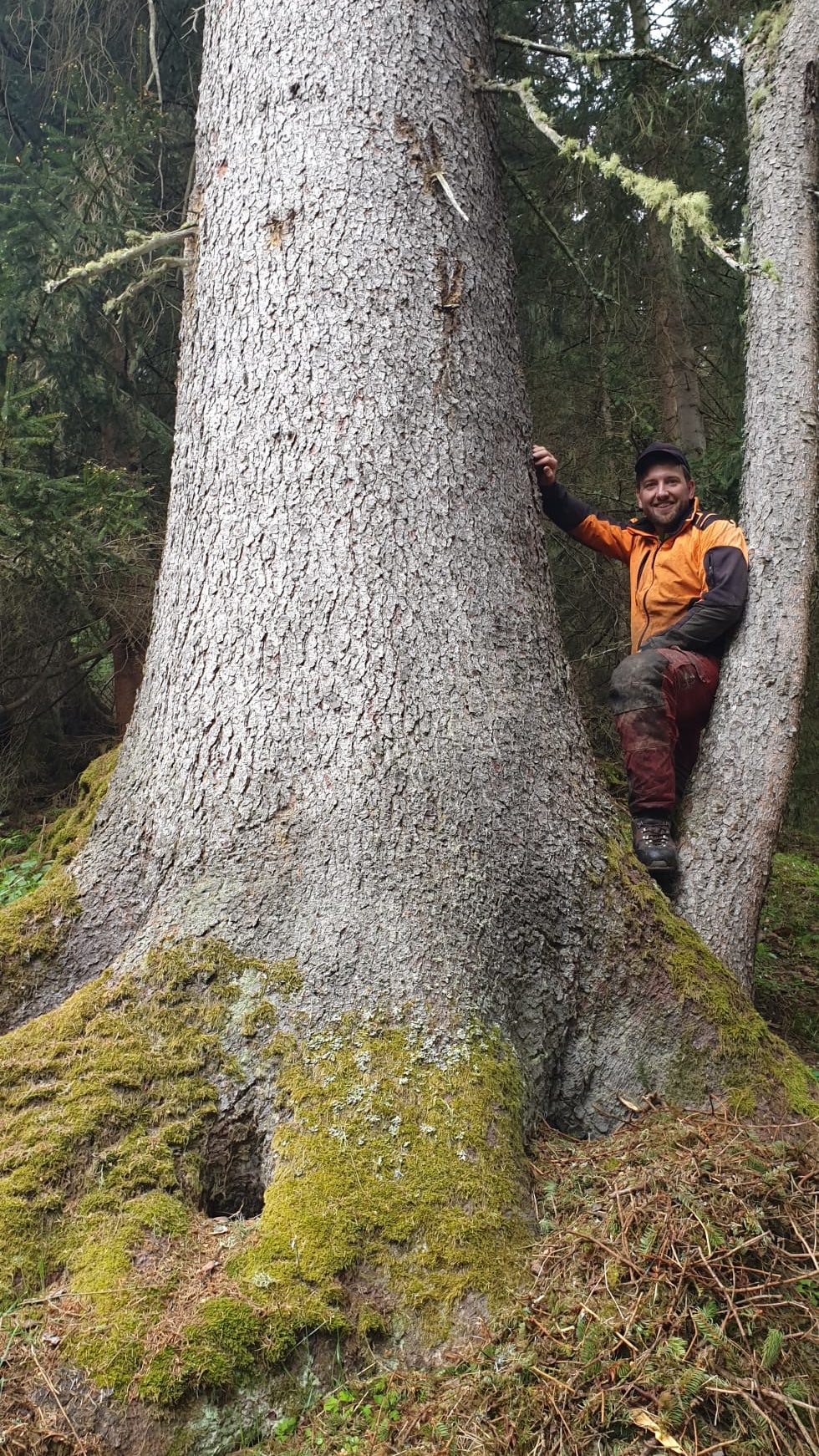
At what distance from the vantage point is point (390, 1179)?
2389mm

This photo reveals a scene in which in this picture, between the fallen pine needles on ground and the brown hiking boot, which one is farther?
the brown hiking boot

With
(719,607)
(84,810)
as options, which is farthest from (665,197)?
(84,810)

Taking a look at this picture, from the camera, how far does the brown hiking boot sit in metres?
3.61

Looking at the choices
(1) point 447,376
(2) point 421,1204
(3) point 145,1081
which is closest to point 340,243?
(1) point 447,376

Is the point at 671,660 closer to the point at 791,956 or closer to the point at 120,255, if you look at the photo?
the point at 120,255

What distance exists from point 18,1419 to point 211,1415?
388 millimetres

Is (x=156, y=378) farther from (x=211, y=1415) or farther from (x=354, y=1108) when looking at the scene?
(x=211, y=1415)

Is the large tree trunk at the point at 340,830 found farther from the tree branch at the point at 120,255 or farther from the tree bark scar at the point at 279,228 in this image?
the tree branch at the point at 120,255

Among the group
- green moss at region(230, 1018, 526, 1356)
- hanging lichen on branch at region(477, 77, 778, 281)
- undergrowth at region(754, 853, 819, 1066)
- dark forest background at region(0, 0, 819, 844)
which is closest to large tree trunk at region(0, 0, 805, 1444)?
green moss at region(230, 1018, 526, 1356)

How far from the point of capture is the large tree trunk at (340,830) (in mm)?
2358

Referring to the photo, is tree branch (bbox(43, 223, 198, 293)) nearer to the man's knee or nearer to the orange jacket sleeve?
the orange jacket sleeve

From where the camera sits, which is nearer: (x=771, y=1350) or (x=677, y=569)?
(x=771, y=1350)

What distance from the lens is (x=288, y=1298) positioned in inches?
85.9

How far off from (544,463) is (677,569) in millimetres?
781
